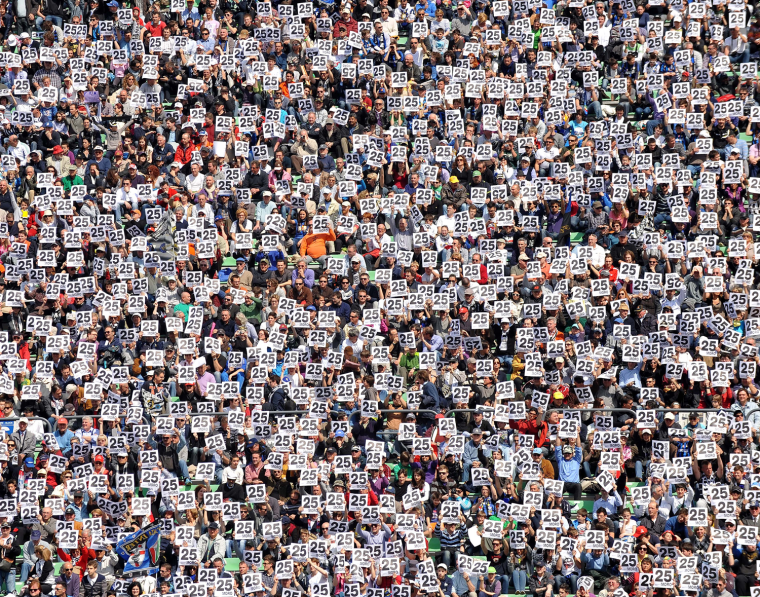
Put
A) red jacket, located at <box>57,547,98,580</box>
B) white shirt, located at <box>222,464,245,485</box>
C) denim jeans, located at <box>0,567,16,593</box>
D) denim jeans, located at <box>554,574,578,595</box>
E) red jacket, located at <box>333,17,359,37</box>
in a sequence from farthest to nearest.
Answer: red jacket, located at <box>333,17,359,37</box> → white shirt, located at <box>222,464,245,485</box> → red jacket, located at <box>57,547,98,580</box> → denim jeans, located at <box>0,567,16,593</box> → denim jeans, located at <box>554,574,578,595</box>

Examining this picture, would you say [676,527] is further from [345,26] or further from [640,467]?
[345,26]

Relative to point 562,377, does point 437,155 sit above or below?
above

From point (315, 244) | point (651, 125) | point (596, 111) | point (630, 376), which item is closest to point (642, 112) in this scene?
point (651, 125)

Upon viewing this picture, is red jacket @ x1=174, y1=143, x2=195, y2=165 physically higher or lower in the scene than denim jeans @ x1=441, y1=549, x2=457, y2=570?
higher

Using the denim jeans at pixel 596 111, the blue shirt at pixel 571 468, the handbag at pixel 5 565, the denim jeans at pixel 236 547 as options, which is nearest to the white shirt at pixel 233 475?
the denim jeans at pixel 236 547

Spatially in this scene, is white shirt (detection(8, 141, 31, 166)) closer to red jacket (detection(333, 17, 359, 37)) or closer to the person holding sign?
red jacket (detection(333, 17, 359, 37))

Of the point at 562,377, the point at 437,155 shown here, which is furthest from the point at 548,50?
the point at 562,377

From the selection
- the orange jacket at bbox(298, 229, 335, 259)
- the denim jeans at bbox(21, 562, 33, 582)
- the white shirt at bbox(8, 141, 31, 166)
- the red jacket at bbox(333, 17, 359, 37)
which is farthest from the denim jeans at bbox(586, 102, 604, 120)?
the denim jeans at bbox(21, 562, 33, 582)

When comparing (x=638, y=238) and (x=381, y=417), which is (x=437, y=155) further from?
(x=381, y=417)
